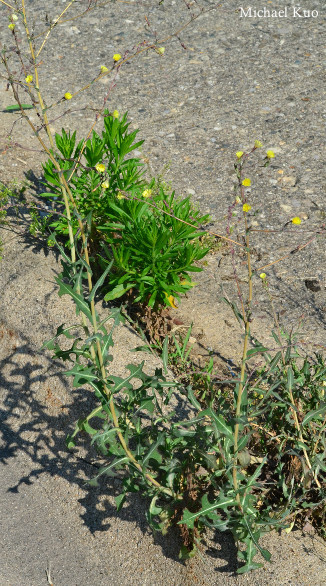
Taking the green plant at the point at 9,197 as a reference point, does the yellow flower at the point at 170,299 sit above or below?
below

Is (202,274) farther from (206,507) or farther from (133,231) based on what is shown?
(206,507)

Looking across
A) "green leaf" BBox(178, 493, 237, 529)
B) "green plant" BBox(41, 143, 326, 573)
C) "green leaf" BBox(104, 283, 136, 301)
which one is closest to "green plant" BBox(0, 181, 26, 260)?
"green leaf" BBox(104, 283, 136, 301)

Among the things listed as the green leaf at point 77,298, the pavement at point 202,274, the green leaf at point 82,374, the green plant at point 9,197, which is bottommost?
the pavement at point 202,274

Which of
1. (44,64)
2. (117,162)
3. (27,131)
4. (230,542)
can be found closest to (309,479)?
(230,542)

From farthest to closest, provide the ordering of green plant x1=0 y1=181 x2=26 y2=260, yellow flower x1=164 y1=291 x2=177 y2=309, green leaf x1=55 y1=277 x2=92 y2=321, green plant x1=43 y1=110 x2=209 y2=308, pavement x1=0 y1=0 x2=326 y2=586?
green plant x1=0 y1=181 x2=26 y2=260 < yellow flower x1=164 y1=291 x2=177 y2=309 < green plant x1=43 y1=110 x2=209 y2=308 < pavement x1=0 y1=0 x2=326 y2=586 < green leaf x1=55 y1=277 x2=92 y2=321

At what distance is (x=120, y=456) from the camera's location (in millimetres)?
2168

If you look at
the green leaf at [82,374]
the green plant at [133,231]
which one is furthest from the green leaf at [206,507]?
the green plant at [133,231]

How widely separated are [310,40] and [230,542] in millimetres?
4736

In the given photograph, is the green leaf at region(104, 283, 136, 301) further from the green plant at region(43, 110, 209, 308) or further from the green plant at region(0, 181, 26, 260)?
the green plant at region(0, 181, 26, 260)

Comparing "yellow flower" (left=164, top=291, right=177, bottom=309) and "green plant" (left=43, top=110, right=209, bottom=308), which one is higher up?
"green plant" (left=43, top=110, right=209, bottom=308)

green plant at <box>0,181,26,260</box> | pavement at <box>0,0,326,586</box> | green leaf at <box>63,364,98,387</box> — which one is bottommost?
pavement at <box>0,0,326,586</box>

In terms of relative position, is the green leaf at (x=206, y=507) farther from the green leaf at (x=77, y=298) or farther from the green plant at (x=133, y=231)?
the green plant at (x=133, y=231)

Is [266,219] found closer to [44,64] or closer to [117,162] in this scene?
[117,162]

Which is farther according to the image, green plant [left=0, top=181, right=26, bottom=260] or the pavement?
green plant [left=0, top=181, right=26, bottom=260]
